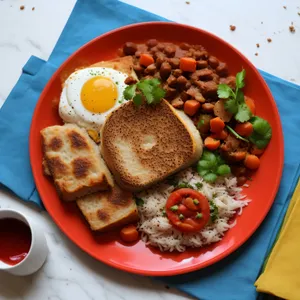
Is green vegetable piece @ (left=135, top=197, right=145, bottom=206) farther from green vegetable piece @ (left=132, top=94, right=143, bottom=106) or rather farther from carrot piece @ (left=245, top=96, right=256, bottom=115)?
carrot piece @ (left=245, top=96, right=256, bottom=115)

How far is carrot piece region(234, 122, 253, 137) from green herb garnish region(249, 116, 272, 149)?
1.4 inches

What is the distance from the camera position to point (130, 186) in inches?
142

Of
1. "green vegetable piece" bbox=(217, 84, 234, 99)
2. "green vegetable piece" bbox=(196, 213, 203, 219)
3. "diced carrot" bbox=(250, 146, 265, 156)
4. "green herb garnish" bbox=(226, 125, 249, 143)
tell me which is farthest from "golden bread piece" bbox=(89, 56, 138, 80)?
"green vegetable piece" bbox=(196, 213, 203, 219)

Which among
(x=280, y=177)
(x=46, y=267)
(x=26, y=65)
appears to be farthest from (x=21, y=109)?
(x=280, y=177)

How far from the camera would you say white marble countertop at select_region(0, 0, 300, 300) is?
12.0 ft

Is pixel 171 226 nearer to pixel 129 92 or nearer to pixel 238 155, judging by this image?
pixel 238 155

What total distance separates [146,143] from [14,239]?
3.69 feet

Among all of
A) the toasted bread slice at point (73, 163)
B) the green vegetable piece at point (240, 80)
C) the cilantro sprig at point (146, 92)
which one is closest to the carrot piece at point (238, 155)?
the green vegetable piece at point (240, 80)

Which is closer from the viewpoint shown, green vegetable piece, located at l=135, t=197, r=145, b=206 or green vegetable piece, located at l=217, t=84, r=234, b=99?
green vegetable piece, located at l=217, t=84, r=234, b=99

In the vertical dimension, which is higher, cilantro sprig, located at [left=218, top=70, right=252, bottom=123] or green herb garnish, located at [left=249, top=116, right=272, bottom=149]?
cilantro sprig, located at [left=218, top=70, right=252, bottom=123]

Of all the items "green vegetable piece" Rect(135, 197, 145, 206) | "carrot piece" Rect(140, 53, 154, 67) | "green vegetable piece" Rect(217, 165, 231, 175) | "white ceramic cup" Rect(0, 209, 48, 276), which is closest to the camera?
"white ceramic cup" Rect(0, 209, 48, 276)

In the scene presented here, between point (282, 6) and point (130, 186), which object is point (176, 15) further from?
point (130, 186)

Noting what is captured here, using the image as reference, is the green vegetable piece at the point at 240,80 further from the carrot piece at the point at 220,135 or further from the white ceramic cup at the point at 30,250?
the white ceramic cup at the point at 30,250

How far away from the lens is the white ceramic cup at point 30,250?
11.0ft
